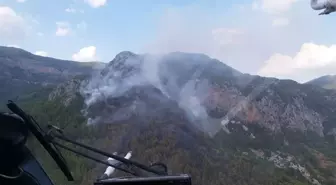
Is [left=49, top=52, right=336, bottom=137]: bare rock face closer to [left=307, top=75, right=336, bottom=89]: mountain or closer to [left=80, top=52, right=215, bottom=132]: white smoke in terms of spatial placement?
[left=80, top=52, right=215, bottom=132]: white smoke

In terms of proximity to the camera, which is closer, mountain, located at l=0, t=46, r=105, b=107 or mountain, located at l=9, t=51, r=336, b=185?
mountain, located at l=9, t=51, r=336, b=185

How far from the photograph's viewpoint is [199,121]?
80.7 meters

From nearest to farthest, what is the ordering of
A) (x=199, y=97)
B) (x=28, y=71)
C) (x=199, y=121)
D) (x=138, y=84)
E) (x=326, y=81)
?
(x=199, y=121), (x=138, y=84), (x=199, y=97), (x=28, y=71), (x=326, y=81)

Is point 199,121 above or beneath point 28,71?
beneath

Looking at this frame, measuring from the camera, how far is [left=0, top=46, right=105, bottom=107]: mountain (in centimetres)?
13012

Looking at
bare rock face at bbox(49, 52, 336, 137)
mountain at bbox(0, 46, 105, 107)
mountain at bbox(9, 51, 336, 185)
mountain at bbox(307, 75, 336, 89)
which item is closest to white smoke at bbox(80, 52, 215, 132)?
bare rock face at bbox(49, 52, 336, 137)

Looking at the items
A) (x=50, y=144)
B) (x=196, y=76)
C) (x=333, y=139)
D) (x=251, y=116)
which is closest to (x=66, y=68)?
(x=196, y=76)

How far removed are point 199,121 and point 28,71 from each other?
3889 inches

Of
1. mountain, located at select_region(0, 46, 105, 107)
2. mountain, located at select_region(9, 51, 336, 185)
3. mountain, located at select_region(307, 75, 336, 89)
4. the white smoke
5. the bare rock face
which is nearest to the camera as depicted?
mountain, located at select_region(9, 51, 336, 185)

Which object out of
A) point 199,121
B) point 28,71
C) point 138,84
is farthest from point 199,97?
point 28,71

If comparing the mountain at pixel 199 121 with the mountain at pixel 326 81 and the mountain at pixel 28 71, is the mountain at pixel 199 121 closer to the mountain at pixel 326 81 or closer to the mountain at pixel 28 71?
the mountain at pixel 28 71

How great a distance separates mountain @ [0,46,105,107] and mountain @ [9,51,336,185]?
25.7 metres

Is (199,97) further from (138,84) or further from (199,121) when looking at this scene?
(138,84)

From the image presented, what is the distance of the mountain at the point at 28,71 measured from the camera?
13012cm
